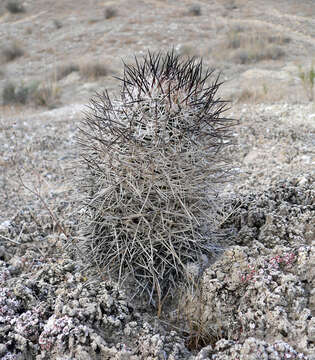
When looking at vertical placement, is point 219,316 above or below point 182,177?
below

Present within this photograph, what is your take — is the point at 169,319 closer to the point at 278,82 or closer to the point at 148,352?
the point at 148,352

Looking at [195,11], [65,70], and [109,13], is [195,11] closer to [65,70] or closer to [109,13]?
[109,13]

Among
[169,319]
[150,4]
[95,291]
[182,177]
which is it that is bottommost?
[169,319]

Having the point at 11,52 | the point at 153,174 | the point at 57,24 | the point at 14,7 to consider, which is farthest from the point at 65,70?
the point at 14,7

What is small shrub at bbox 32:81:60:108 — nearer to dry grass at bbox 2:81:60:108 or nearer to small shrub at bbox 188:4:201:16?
dry grass at bbox 2:81:60:108

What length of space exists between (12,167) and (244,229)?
10.7ft

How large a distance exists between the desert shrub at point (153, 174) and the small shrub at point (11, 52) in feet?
43.0

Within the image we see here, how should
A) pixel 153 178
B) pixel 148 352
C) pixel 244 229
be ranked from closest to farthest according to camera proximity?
pixel 148 352, pixel 153 178, pixel 244 229

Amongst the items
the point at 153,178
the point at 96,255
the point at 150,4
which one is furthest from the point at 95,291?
the point at 150,4

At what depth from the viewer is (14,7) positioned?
1925cm

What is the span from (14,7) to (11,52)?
288 inches

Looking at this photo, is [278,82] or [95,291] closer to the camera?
[95,291]

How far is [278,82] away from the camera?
818 centimetres

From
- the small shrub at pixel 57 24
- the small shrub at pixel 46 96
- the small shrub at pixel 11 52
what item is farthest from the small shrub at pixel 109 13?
the small shrub at pixel 46 96
